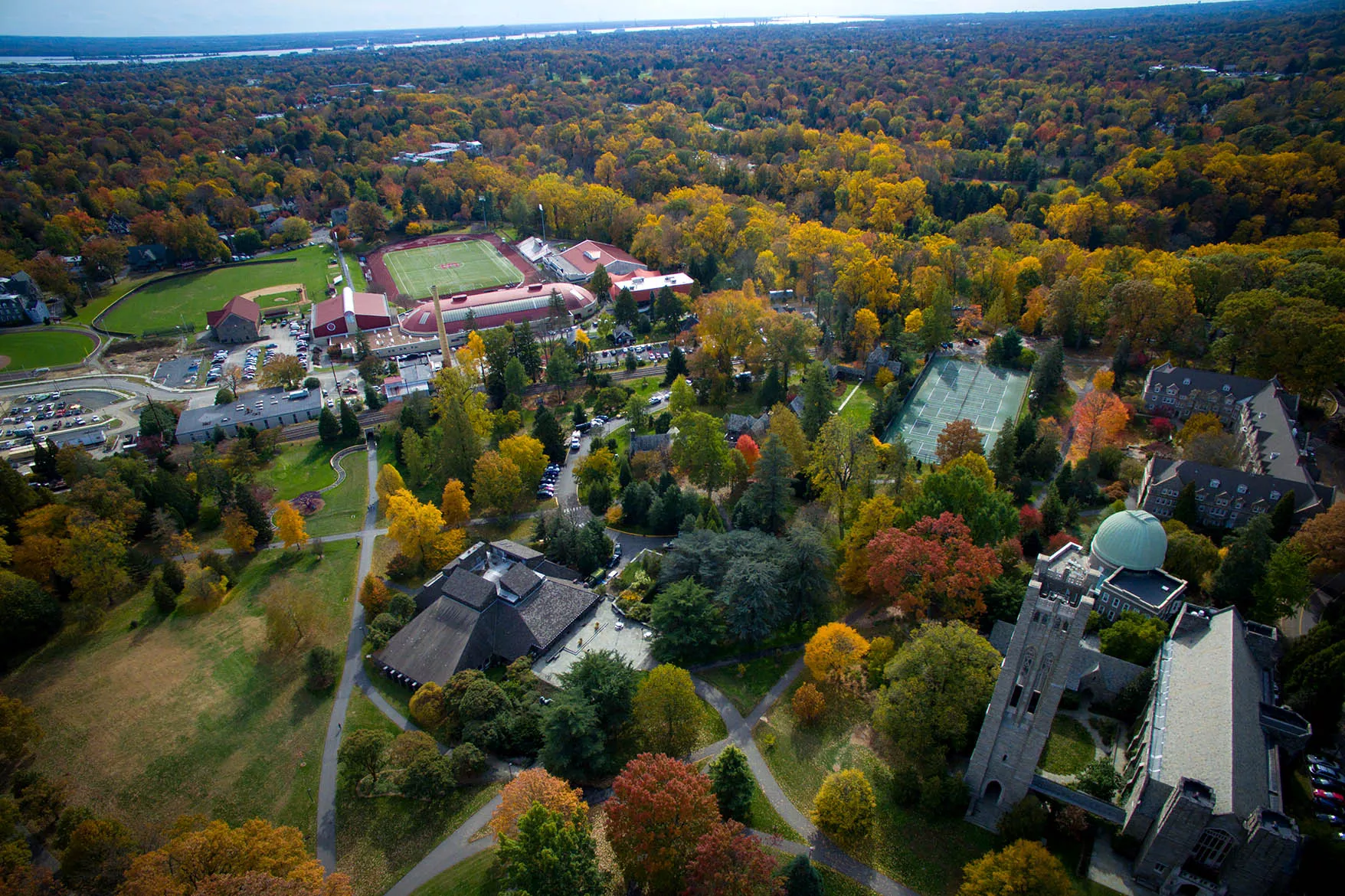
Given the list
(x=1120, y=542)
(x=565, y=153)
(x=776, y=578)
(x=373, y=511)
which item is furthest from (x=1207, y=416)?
(x=565, y=153)

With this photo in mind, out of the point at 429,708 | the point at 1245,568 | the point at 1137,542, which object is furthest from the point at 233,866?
the point at 1245,568

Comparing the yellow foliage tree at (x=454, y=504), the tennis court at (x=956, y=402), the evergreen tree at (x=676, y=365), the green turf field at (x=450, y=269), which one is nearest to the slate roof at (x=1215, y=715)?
the tennis court at (x=956, y=402)

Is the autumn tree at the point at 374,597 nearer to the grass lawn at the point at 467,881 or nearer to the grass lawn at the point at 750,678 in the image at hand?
the grass lawn at the point at 467,881

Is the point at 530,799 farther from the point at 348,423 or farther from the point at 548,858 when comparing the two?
the point at 348,423

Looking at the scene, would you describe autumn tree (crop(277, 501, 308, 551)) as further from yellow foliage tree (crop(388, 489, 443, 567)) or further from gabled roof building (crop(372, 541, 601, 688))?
gabled roof building (crop(372, 541, 601, 688))

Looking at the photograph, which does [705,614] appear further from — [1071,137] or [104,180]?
[104,180]
